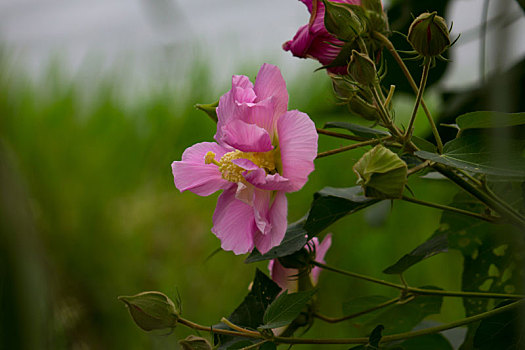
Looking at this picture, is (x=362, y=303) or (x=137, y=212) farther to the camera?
(x=137, y=212)

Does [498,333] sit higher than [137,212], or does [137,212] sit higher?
[498,333]

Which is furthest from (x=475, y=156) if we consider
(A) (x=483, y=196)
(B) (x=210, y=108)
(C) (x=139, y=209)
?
(C) (x=139, y=209)

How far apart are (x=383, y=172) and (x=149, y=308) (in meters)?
0.13

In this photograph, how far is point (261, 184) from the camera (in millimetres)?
239

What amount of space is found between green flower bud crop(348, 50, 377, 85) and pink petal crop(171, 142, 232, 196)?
71mm

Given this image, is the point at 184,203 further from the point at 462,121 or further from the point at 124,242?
the point at 462,121

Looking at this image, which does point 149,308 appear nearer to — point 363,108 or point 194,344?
point 194,344

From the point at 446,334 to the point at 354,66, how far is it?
24 cm

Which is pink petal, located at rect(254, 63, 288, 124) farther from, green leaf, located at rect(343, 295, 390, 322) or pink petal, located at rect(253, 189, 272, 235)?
green leaf, located at rect(343, 295, 390, 322)

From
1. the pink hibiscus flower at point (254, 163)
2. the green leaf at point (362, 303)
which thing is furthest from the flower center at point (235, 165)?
the green leaf at point (362, 303)

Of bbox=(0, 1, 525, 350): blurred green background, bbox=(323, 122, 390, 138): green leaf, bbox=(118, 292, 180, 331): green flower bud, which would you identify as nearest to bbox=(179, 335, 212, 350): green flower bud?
bbox=(118, 292, 180, 331): green flower bud

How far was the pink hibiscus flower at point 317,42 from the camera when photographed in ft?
0.88

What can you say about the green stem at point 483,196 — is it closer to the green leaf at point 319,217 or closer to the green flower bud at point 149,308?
the green leaf at point 319,217

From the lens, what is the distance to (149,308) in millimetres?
262
